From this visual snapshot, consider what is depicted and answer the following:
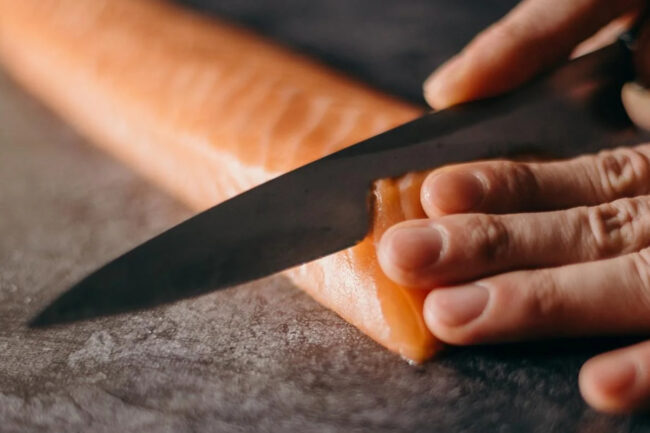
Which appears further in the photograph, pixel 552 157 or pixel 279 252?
pixel 552 157

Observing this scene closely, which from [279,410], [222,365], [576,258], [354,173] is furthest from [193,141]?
[576,258]

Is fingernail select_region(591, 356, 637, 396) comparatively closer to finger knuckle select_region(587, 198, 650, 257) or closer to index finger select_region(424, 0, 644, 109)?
finger knuckle select_region(587, 198, 650, 257)

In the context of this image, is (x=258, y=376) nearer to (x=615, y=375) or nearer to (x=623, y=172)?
(x=615, y=375)

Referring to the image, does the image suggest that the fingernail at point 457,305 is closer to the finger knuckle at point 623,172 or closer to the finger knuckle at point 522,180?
the finger knuckle at point 522,180

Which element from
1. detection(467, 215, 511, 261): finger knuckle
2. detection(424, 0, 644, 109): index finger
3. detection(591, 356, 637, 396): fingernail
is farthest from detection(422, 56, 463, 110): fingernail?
detection(591, 356, 637, 396): fingernail

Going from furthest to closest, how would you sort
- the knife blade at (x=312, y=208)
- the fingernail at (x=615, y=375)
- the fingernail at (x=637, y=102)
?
the fingernail at (x=637, y=102) < the knife blade at (x=312, y=208) < the fingernail at (x=615, y=375)

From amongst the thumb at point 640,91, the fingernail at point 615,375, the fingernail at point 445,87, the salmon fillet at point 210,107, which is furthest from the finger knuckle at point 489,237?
the thumb at point 640,91

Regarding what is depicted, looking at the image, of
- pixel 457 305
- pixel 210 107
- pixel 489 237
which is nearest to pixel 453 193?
pixel 489 237

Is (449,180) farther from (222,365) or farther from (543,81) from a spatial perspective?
(222,365)
